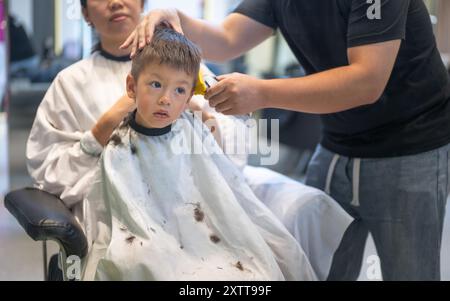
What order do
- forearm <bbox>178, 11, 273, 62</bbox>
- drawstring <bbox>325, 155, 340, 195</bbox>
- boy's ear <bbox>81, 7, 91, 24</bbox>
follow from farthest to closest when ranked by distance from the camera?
drawstring <bbox>325, 155, 340, 195</bbox> → forearm <bbox>178, 11, 273, 62</bbox> → boy's ear <bbox>81, 7, 91, 24</bbox>

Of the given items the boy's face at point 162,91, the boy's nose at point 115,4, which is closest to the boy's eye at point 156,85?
the boy's face at point 162,91

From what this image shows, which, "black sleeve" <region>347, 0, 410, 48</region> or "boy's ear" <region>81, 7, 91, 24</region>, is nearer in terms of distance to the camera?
"black sleeve" <region>347, 0, 410, 48</region>

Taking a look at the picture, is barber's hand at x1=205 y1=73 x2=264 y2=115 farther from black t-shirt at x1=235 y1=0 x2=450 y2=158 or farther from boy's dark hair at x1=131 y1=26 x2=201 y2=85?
black t-shirt at x1=235 y1=0 x2=450 y2=158

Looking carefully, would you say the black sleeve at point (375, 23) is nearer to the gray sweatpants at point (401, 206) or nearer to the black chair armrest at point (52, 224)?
the gray sweatpants at point (401, 206)

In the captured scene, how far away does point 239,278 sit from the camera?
4.25 ft

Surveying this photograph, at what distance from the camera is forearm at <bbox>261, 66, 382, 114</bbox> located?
1.28 meters

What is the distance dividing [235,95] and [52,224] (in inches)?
20.4

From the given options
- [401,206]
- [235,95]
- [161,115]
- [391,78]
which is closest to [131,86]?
[161,115]

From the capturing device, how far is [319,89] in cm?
129

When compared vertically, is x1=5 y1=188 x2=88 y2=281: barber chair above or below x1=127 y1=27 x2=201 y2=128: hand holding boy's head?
below

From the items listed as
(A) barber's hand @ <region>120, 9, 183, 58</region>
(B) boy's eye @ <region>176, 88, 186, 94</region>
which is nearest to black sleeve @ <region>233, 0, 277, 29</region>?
(A) barber's hand @ <region>120, 9, 183, 58</region>

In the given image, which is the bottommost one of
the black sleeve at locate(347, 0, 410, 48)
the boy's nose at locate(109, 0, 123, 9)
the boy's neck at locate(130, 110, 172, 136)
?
the boy's neck at locate(130, 110, 172, 136)

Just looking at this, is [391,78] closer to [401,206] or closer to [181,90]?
[401,206]

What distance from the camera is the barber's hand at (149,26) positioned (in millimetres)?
1289
